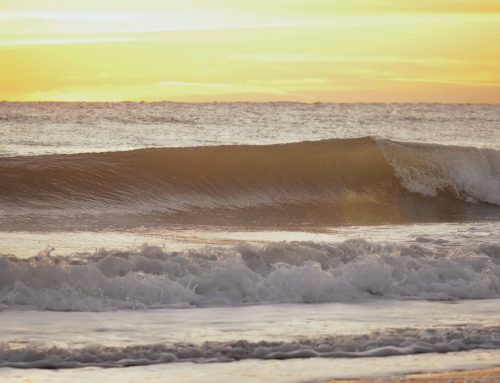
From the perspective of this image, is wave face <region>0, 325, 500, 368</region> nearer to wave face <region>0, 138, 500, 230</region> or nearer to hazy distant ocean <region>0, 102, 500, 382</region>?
hazy distant ocean <region>0, 102, 500, 382</region>

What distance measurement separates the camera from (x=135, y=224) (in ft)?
48.6

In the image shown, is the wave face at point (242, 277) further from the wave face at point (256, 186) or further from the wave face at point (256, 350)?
the wave face at point (256, 186)

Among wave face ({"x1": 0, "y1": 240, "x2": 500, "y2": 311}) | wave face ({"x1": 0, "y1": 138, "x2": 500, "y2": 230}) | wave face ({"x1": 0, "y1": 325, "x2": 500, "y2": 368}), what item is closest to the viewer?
wave face ({"x1": 0, "y1": 325, "x2": 500, "y2": 368})

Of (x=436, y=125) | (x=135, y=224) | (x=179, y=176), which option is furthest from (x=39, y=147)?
(x=436, y=125)

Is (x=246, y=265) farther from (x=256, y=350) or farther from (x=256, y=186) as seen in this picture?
(x=256, y=186)

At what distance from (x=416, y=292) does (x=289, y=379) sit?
12.5 ft

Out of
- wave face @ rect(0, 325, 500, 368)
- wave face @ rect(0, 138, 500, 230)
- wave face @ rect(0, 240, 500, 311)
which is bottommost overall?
wave face @ rect(0, 325, 500, 368)

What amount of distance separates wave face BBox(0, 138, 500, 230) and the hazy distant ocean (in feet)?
0.18

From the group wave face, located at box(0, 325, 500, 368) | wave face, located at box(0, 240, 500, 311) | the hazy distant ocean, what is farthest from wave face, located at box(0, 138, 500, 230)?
wave face, located at box(0, 325, 500, 368)

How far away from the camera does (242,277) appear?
958cm

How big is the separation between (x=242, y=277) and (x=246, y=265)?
516 millimetres

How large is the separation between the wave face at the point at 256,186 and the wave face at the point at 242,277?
14.3 feet

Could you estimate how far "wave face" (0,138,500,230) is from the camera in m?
16.4

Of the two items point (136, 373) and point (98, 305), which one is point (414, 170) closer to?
point (98, 305)
